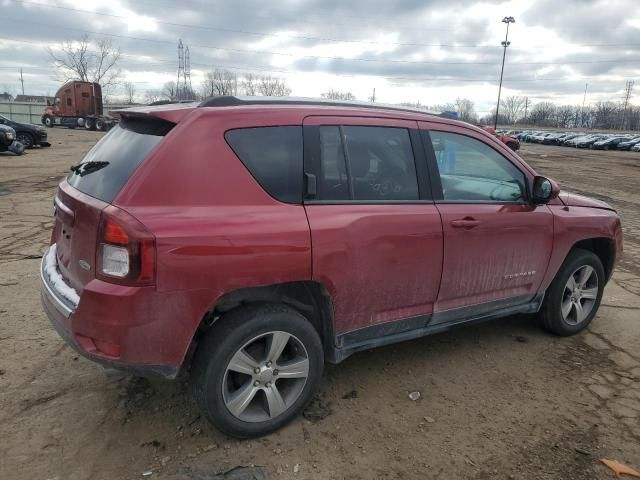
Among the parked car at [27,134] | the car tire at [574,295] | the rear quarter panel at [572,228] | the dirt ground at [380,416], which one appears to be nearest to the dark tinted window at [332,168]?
the dirt ground at [380,416]

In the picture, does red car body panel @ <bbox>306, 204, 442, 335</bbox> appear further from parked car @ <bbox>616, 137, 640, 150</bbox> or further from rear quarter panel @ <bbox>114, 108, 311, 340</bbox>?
parked car @ <bbox>616, 137, 640, 150</bbox>

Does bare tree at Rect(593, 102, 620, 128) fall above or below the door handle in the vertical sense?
above

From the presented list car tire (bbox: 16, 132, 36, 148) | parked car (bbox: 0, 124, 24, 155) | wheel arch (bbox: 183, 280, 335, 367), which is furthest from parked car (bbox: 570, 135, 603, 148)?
wheel arch (bbox: 183, 280, 335, 367)

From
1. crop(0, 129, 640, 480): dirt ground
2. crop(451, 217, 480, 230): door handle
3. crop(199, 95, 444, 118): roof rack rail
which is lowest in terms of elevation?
crop(0, 129, 640, 480): dirt ground

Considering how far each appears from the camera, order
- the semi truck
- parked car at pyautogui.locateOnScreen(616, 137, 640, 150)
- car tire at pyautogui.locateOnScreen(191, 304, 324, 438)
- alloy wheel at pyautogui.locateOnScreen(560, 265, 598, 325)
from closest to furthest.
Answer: car tire at pyautogui.locateOnScreen(191, 304, 324, 438) < alloy wheel at pyautogui.locateOnScreen(560, 265, 598, 325) < the semi truck < parked car at pyautogui.locateOnScreen(616, 137, 640, 150)

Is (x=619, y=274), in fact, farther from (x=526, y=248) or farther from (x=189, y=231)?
(x=189, y=231)

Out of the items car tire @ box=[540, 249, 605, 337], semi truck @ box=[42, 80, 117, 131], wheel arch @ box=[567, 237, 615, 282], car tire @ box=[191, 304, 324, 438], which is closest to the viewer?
car tire @ box=[191, 304, 324, 438]

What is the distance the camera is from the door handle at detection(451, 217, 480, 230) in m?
3.30

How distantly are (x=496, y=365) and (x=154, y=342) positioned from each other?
2.56 m

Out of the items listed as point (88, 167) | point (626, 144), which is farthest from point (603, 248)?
point (626, 144)

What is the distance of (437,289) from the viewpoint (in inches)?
132

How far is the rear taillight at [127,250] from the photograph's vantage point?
232 centimetres

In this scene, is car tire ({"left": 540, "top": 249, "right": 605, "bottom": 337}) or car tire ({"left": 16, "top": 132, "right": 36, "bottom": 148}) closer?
car tire ({"left": 540, "top": 249, "right": 605, "bottom": 337})

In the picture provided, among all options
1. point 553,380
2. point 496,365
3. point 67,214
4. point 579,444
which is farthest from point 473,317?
point 67,214
